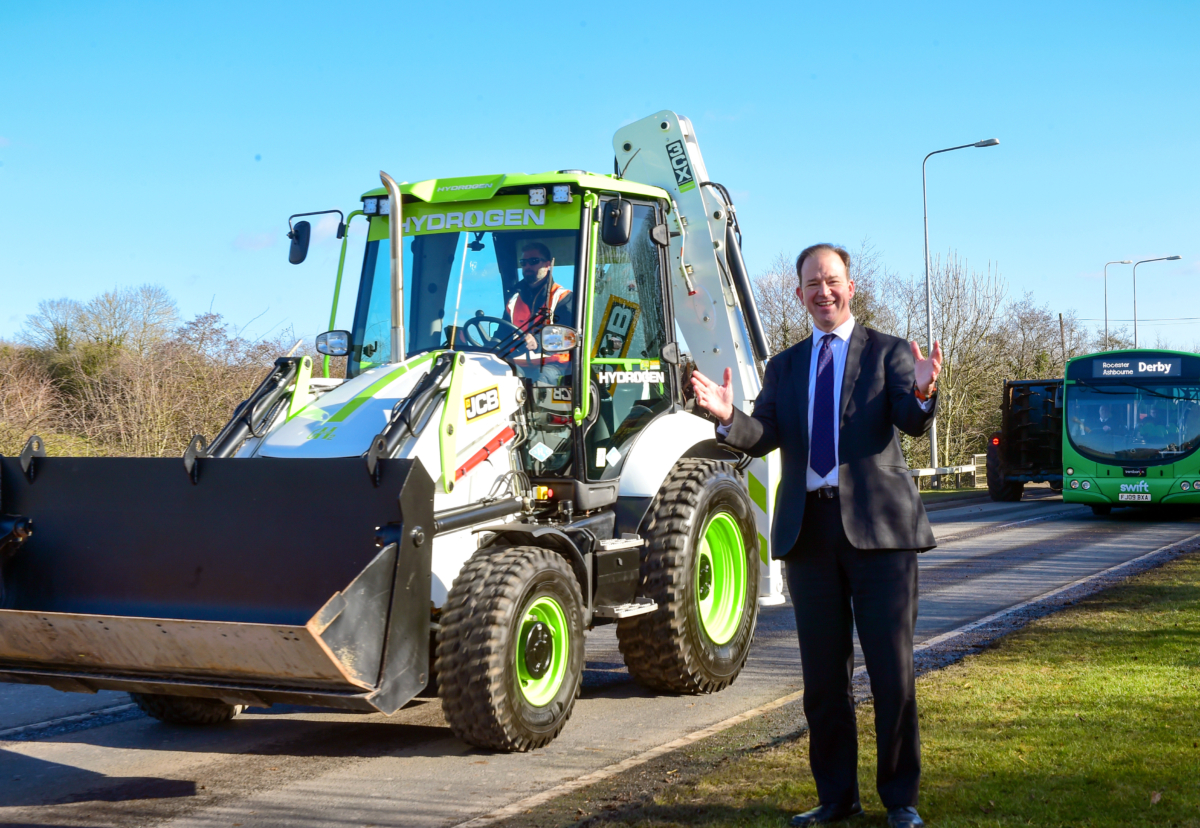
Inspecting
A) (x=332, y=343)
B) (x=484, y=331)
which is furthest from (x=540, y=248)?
(x=332, y=343)

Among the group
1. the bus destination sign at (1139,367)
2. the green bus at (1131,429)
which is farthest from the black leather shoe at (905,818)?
the bus destination sign at (1139,367)

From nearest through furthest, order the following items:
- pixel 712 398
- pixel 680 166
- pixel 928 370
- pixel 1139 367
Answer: pixel 928 370
pixel 712 398
pixel 680 166
pixel 1139 367

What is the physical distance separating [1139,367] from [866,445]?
20134 millimetres

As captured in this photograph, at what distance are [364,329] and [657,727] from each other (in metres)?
2.97

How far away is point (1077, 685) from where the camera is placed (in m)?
6.71

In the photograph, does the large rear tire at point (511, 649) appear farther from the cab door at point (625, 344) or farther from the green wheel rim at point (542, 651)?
the cab door at point (625, 344)

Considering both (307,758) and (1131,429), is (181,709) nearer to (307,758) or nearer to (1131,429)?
(307,758)

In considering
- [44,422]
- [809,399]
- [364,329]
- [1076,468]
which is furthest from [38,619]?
[1076,468]

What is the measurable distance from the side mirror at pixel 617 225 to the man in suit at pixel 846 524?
2232 millimetres

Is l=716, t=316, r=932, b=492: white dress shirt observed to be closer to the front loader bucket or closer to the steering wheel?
the front loader bucket

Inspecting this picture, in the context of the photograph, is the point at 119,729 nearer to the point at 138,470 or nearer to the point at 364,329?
the point at 138,470

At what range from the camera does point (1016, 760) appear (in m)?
5.20

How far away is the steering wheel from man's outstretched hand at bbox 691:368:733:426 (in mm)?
2644

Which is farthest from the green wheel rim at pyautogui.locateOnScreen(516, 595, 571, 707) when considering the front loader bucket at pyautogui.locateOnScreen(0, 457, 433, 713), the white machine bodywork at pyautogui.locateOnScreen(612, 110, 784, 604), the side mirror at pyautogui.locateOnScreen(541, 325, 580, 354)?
the white machine bodywork at pyautogui.locateOnScreen(612, 110, 784, 604)
